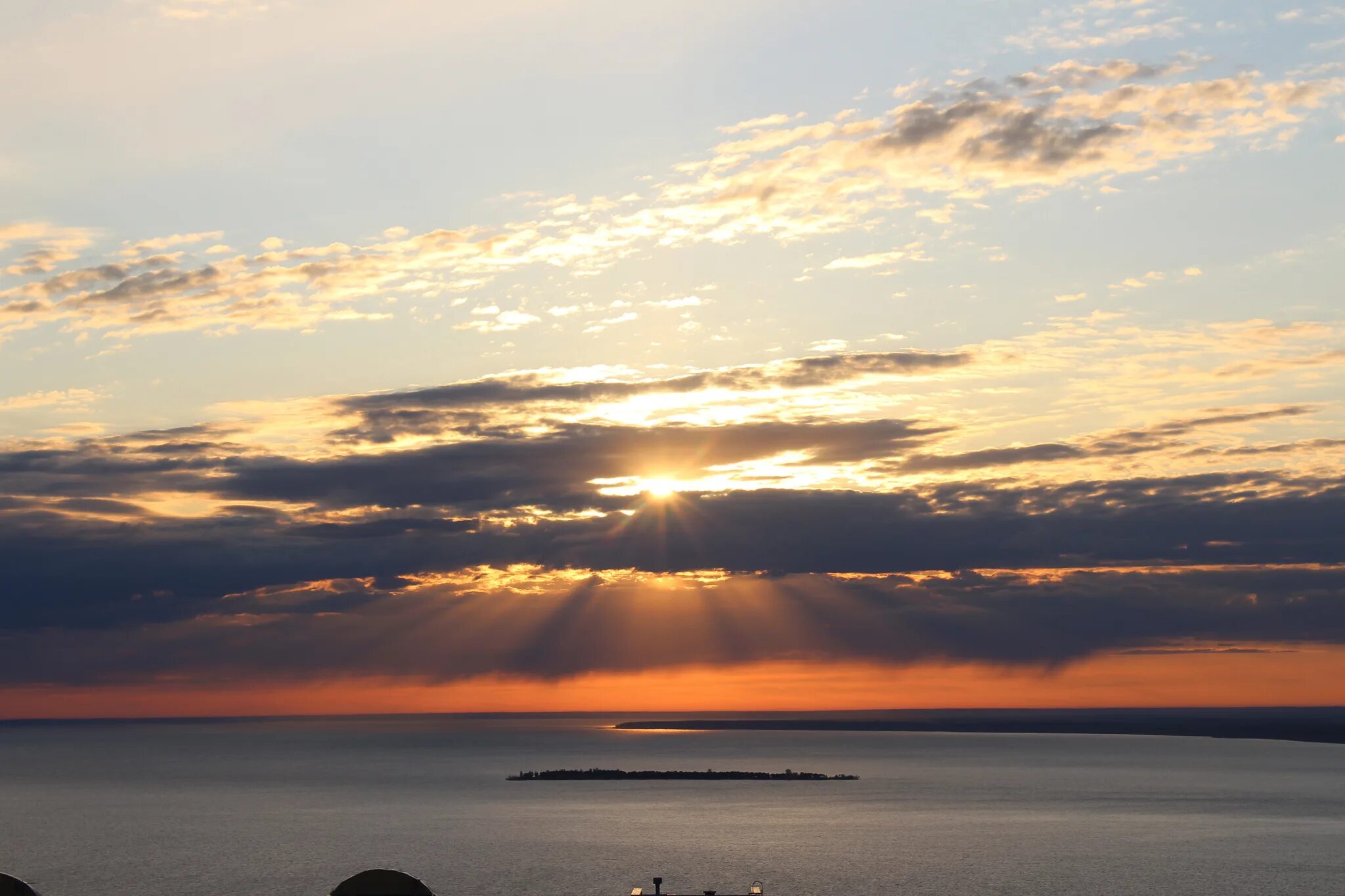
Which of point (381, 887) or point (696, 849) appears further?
point (696, 849)

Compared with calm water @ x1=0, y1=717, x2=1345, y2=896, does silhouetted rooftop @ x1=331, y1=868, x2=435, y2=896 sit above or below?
above

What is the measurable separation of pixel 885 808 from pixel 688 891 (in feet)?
336

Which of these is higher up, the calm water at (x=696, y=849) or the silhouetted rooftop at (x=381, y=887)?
the silhouetted rooftop at (x=381, y=887)

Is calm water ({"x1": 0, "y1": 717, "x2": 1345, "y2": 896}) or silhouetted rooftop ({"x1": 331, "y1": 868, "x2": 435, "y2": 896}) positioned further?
calm water ({"x1": 0, "y1": 717, "x2": 1345, "y2": 896})

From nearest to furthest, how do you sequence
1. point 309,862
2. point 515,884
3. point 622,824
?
point 515,884
point 309,862
point 622,824

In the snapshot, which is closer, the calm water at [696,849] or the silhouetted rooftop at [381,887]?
the silhouetted rooftop at [381,887]

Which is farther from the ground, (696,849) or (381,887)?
(381,887)

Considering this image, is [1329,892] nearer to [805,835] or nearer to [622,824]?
[805,835]

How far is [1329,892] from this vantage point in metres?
108

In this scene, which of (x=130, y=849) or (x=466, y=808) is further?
(x=466, y=808)

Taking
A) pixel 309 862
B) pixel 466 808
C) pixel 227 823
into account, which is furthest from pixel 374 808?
pixel 309 862

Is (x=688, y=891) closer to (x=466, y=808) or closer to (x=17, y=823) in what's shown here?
(x=466, y=808)

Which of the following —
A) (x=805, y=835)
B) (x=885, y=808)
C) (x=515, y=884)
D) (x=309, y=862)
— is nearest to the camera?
(x=515, y=884)

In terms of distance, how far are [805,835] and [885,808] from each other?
48.4m
